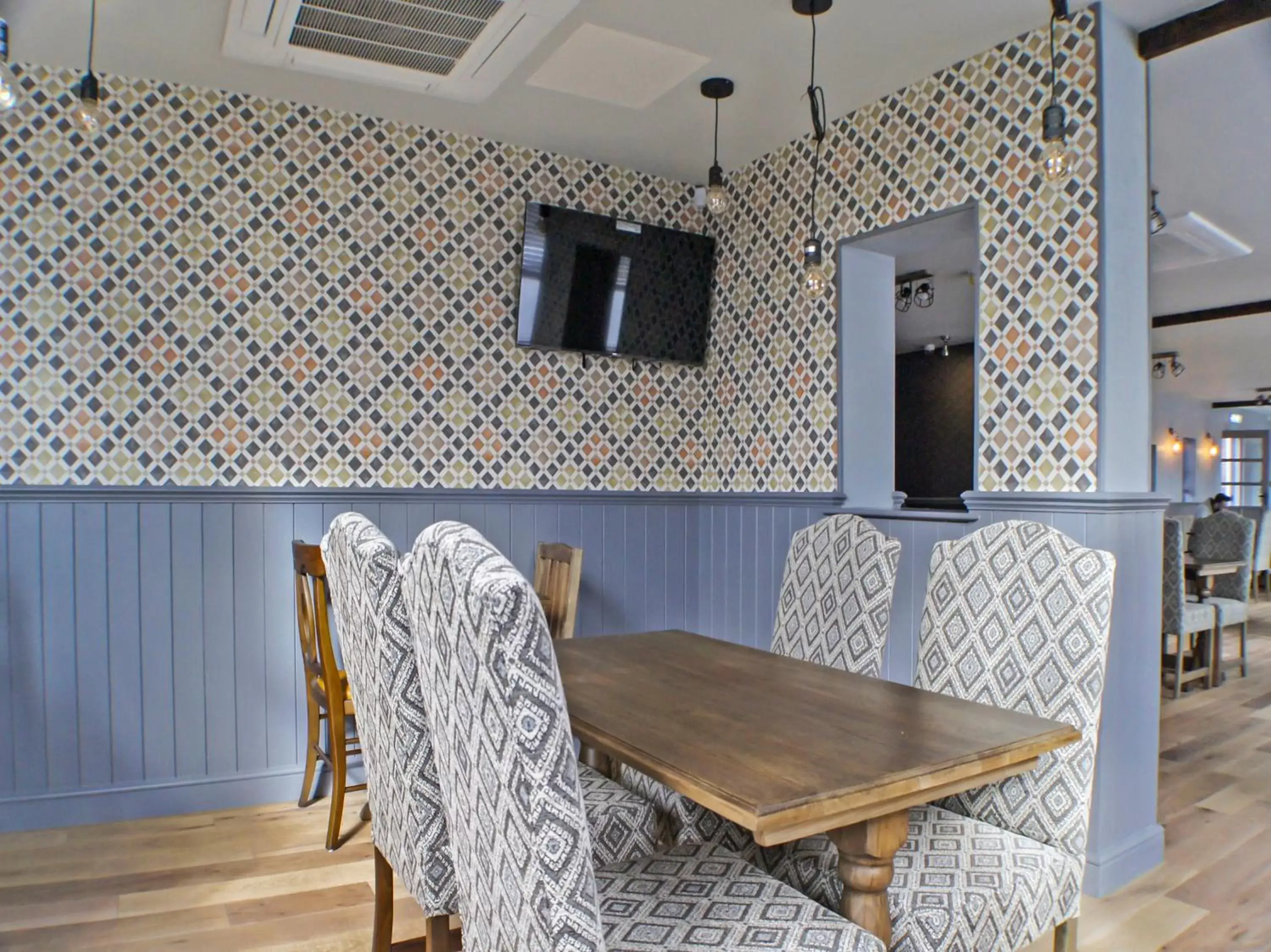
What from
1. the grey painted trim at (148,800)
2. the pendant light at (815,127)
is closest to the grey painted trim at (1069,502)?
the pendant light at (815,127)

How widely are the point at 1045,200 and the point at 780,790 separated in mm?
2226

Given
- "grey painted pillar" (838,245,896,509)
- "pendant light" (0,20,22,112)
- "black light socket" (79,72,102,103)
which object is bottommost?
"grey painted pillar" (838,245,896,509)

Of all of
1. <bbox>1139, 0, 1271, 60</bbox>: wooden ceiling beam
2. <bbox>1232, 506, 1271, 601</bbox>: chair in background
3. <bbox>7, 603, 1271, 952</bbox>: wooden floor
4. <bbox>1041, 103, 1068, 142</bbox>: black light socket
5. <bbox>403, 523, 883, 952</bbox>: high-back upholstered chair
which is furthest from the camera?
<bbox>1232, 506, 1271, 601</bbox>: chair in background

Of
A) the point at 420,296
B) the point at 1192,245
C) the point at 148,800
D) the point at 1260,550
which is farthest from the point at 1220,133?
the point at 1260,550

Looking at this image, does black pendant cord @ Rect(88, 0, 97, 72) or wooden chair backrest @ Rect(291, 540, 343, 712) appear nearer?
black pendant cord @ Rect(88, 0, 97, 72)

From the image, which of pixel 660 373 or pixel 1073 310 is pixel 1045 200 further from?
pixel 660 373

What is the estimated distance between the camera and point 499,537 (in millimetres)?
3549

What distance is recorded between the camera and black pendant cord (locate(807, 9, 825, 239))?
253cm

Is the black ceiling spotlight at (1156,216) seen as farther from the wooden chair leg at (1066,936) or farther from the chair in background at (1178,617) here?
the wooden chair leg at (1066,936)

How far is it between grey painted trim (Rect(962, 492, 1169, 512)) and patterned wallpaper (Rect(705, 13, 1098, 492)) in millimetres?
50

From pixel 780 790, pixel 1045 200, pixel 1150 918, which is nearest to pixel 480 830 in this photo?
pixel 780 790

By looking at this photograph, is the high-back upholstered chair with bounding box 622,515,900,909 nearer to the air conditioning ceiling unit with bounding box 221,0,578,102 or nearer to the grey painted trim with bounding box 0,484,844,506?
the grey painted trim with bounding box 0,484,844,506

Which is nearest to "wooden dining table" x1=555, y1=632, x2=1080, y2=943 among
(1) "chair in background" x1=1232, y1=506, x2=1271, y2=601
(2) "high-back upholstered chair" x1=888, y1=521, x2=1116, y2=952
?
(2) "high-back upholstered chair" x1=888, y1=521, x2=1116, y2=952

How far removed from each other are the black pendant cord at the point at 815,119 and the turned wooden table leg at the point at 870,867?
192cm
